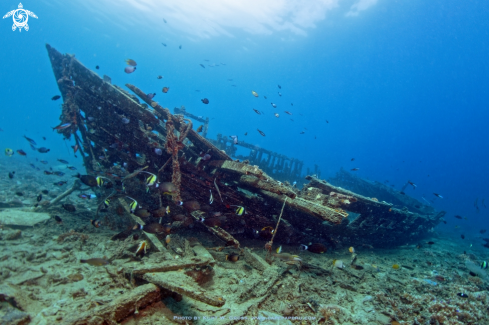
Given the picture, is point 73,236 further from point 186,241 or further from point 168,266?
point 168,266

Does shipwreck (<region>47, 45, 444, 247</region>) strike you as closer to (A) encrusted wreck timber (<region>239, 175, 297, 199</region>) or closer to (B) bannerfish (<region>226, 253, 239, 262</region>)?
(A) encrusted wreck timber (<region>239, 175, 297, 199</region>)

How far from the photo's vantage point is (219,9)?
39438 millimetres

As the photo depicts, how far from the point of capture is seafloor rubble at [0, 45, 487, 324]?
3.80m

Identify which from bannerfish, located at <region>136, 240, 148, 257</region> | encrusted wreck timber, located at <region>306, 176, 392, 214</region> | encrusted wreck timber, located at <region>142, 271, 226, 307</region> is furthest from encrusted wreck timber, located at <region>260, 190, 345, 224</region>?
bannerfish, located at <region>136, 240, 148, 257</region>

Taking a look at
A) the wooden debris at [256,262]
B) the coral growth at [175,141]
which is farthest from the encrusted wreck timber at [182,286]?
the coral growth at [175,141]

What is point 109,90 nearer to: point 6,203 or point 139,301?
point 139,301

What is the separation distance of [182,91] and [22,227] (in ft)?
623

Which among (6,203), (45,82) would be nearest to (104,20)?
(6,203)

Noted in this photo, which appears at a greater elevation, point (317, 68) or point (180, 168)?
point (317, 68)

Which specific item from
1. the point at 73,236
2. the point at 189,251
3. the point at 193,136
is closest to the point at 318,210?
the point at 189,251

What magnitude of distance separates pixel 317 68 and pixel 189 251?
318 ft

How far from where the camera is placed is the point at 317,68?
87.4m

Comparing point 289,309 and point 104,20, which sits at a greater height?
point 104,20

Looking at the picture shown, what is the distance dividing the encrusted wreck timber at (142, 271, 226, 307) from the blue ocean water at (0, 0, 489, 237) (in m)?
15.2
